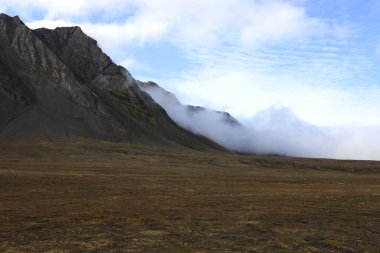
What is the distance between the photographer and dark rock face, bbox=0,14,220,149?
11500cm

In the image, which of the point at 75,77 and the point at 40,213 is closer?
the point at 40,213

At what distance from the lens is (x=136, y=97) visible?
6511 inches

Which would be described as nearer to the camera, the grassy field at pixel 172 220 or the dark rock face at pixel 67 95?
the grassy field at pixel 172 220

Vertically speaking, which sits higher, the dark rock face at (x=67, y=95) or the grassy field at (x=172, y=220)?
the dark rock face at (x=67, y=95)

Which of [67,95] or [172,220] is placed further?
[67,95]

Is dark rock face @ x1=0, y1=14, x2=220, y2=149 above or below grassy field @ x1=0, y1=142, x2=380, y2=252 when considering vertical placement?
above

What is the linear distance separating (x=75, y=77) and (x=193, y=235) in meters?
130

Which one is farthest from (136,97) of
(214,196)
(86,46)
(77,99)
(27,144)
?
(214,196)

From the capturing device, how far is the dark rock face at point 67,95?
115000 mm

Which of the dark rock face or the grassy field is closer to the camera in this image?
the grassy field

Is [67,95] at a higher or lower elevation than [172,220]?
higher

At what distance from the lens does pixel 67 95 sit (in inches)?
5074

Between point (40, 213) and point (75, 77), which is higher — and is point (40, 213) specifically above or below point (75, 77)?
below

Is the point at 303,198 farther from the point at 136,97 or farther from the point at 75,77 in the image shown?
the point at 136,97
